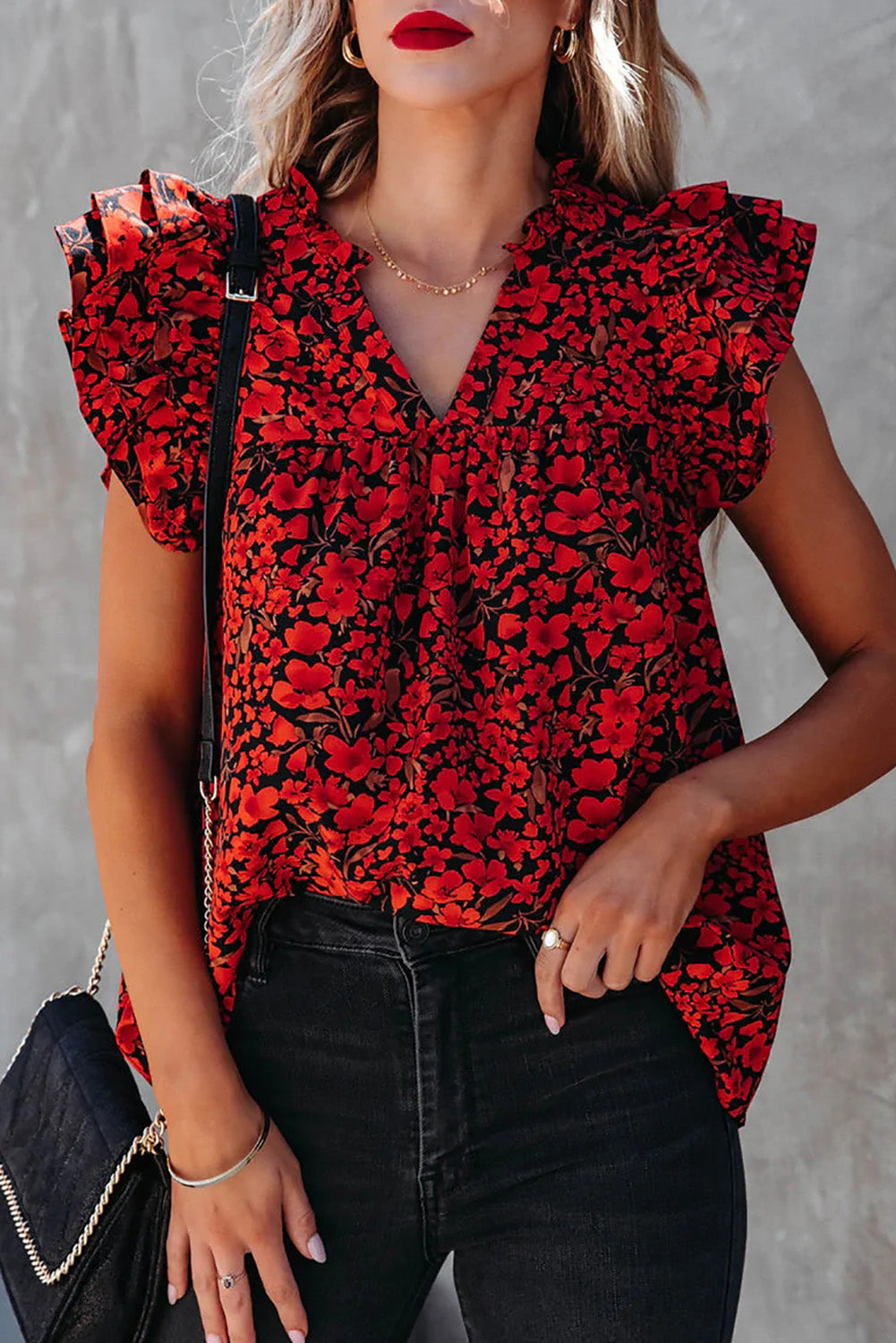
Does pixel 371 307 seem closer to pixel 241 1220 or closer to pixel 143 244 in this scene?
pixel 143 244

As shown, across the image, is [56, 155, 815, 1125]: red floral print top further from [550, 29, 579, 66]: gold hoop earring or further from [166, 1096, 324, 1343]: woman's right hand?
[550, 29, 579, 66]: gold hoop earring

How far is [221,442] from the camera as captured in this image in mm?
1272

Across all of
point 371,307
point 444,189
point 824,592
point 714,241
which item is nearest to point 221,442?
point 371,307

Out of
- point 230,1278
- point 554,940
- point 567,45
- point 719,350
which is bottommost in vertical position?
point 230,1278

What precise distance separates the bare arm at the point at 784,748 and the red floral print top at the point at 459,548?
0.04 m

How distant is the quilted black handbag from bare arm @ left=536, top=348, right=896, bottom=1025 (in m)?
0.32

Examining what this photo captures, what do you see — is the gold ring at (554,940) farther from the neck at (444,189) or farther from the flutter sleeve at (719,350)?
the neck at (444,189)

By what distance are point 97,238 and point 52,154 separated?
1.12 metres

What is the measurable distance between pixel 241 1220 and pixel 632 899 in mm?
394

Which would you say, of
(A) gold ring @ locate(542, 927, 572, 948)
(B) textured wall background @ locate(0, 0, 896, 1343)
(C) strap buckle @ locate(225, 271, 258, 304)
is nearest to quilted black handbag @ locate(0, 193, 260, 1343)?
(C) strap buckle @ locate(225, 271, 258, 304)

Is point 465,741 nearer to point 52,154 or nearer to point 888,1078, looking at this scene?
point 888,1078

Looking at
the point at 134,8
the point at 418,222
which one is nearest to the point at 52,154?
the point at 134,8

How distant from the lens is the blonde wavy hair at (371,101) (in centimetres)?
151

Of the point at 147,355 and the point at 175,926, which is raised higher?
the point at 147,355
